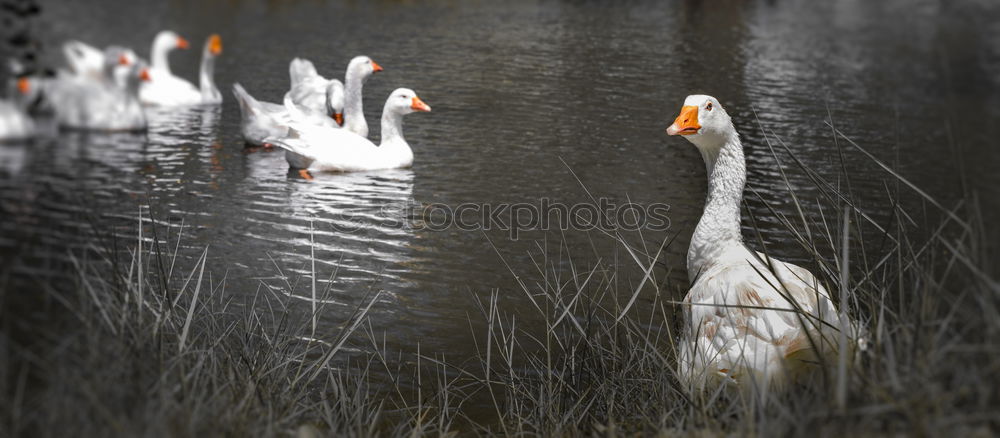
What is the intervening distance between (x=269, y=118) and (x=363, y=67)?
88cm

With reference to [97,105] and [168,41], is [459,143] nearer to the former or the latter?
[97,105]

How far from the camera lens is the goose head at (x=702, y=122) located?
11.4 ft

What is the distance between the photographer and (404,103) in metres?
7.11

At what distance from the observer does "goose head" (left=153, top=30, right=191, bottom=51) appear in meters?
10.5

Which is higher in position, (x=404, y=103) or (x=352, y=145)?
(x=404, y=103)

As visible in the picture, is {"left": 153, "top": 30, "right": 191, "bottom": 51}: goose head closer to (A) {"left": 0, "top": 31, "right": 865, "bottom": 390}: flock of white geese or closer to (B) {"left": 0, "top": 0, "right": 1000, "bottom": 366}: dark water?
(A) {"left": 0, "top": 31, "right": 865, "bottom": 390}: flock of white geese

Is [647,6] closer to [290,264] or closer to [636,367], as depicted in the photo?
[290,264]

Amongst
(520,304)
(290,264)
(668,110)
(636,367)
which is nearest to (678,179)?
(668,110)

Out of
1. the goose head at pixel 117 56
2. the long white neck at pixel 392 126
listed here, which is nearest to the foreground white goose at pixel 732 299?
the long white neck at pixel 392 126

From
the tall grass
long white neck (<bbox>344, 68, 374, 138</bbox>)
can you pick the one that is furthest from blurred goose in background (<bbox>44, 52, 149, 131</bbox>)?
the tall grass

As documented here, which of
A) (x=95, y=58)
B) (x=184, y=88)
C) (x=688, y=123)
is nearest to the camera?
(x=688, y=123)

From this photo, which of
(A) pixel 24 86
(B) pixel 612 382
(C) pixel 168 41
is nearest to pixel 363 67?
(A) pixel 24 86

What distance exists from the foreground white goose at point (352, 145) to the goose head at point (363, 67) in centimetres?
25

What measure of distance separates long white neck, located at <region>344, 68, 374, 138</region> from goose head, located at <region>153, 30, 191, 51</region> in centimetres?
393
